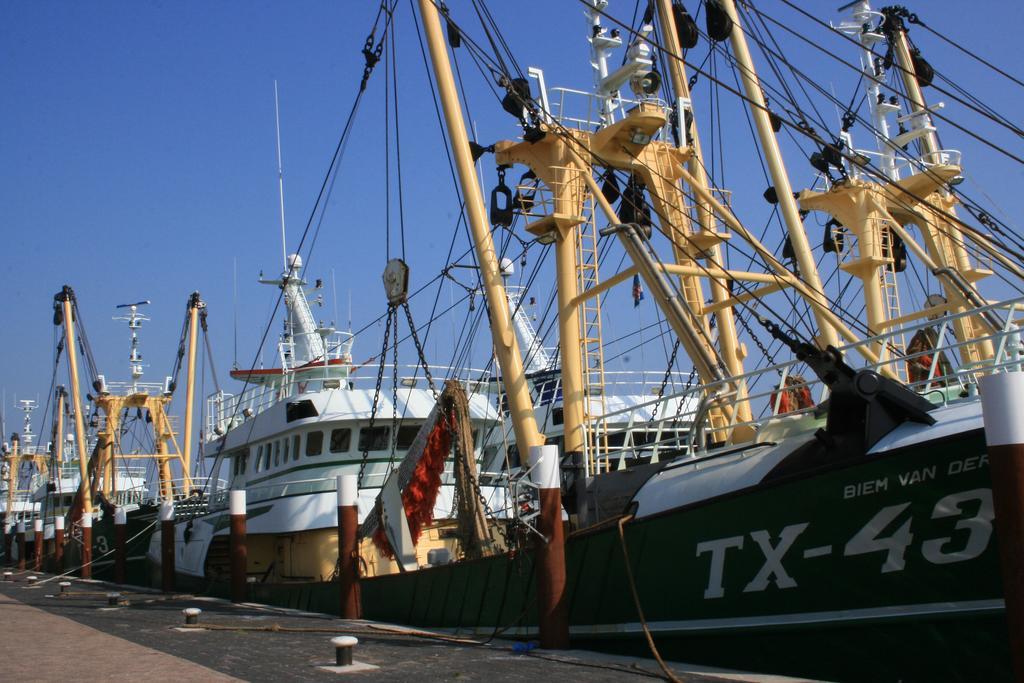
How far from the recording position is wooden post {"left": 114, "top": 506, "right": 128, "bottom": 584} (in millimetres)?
25375

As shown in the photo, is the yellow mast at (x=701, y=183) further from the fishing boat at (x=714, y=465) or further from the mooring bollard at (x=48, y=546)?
the mooring bollard at (x=48, y=546)

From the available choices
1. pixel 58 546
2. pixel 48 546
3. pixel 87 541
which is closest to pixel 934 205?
pixel 87 541

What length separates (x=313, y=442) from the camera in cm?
1880

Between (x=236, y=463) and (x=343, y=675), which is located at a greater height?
(x=236, y=463)

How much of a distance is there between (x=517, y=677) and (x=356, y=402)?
11.3m

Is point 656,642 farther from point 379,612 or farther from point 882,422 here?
point 379,612

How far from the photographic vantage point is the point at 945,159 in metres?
20.0

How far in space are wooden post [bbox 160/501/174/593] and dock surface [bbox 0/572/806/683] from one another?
19.5 ft

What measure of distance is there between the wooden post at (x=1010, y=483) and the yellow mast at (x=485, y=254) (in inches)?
245

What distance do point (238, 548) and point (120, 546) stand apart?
31.8ft

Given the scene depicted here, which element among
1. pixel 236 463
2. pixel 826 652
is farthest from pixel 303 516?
pixel 826 652

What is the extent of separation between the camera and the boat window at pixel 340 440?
18.6 m

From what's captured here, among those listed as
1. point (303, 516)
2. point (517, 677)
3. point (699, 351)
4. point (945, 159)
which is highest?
point (945, 159)

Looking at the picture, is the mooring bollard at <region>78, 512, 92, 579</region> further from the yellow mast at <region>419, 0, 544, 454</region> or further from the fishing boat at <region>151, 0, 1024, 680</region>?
the yellow mast at <region>419, 0, 544, 454</region>
